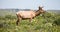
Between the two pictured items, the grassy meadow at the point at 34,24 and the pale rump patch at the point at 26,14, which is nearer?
the grassy meadow at the point at 34,24

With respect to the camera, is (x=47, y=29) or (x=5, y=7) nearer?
(x=47, y=29)

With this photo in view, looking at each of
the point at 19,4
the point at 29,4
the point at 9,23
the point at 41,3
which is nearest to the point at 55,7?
the point at 41,3

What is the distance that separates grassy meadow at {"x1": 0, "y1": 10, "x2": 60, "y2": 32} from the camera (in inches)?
81.8

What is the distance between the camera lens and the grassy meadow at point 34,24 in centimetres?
208

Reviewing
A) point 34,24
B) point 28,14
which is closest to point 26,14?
point 28,14

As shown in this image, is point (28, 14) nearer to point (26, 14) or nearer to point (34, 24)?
point (26, 14)

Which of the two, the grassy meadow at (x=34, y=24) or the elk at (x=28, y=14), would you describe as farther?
the elk at (x=28, y=14)

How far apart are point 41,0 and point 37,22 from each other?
1.01ft

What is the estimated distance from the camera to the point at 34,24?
2123 mm

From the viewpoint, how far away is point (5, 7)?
7.32 ft

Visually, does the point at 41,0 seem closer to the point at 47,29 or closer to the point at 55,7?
the point at 55,7

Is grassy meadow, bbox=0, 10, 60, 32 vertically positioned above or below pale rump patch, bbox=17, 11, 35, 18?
below

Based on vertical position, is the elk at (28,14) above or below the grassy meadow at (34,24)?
above

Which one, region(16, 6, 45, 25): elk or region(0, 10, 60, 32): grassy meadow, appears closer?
region(0, 10, 60, 32): grassy meadow
